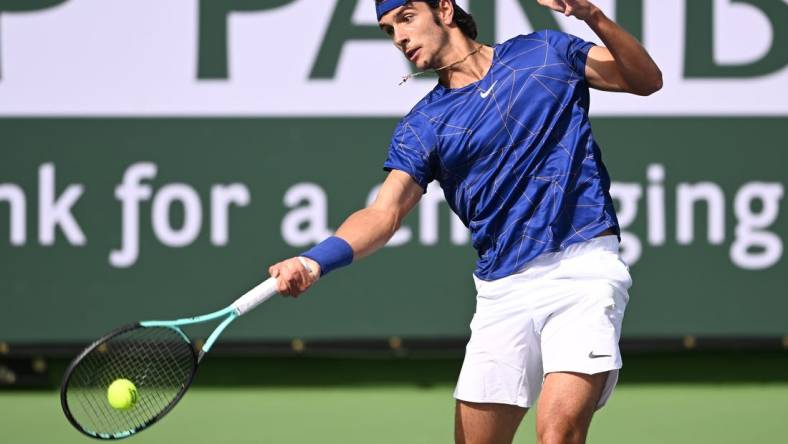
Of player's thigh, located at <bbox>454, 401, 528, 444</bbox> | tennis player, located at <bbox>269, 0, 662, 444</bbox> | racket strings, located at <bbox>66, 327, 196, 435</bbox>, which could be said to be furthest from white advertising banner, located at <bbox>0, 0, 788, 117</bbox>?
player's thigh, located at <bbox>454, 401, 528, 444</bbox>

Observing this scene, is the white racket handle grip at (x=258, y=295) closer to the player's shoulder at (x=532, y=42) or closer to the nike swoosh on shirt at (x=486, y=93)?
the nike swoosh on shirt at (x=486, y=93)

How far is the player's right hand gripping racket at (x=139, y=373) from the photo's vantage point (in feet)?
11.6

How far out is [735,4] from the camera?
229 inches

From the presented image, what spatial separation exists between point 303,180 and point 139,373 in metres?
1.74

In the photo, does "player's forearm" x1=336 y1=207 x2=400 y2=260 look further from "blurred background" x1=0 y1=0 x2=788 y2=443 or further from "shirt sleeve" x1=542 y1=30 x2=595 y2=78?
"blurred background" x1=0 y1=0 x2=788 y2=443

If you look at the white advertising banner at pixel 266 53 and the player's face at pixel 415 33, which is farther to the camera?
the white advertising banner at pixel 266 53

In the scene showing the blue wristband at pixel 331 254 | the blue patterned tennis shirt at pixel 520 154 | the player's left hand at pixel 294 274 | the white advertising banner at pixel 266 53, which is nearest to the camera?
the player's left hand at pixel 294 274

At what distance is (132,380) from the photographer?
4.22 meters

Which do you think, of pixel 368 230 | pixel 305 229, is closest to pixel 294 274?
pixel 368 230

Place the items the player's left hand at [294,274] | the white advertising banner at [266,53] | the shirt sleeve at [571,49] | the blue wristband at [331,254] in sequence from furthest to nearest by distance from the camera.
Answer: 1. the white advertising banner at [266,53]
2. the shirt sleeve at [571,49]
3. the blue wristband at [331,254]
4. the player's left hand at [294,274]

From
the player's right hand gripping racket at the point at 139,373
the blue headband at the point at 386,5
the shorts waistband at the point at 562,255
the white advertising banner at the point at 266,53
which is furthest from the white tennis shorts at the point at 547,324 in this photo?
the white advertising banner at the point at 266,53

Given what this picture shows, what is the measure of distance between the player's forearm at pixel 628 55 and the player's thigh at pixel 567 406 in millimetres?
817

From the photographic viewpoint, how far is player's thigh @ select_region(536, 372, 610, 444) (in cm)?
360

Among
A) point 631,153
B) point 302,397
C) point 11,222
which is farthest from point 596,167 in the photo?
point 11,222
